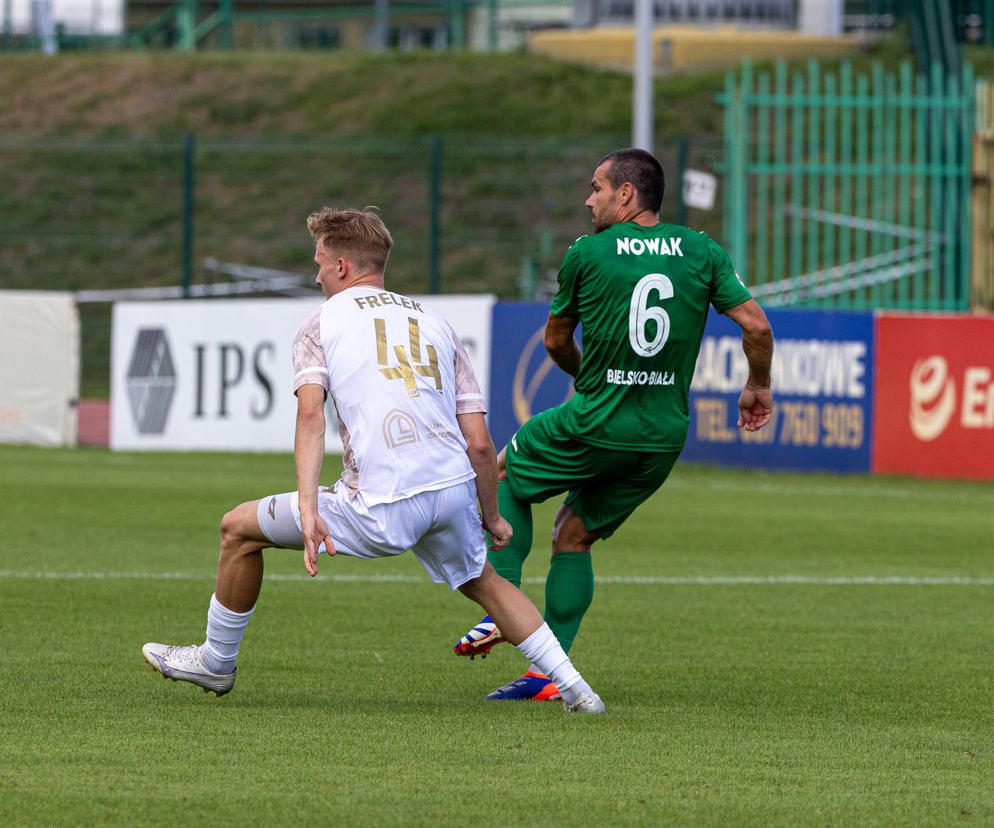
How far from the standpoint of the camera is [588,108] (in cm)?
3534

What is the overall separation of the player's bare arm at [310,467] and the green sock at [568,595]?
121 cm

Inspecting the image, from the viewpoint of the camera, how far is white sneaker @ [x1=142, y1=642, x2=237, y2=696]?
21.8ft

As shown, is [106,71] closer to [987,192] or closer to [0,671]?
[987,192]

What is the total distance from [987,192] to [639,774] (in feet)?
57.9

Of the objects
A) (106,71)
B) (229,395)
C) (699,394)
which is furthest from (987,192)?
(106,71)

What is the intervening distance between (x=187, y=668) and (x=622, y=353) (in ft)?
5.97

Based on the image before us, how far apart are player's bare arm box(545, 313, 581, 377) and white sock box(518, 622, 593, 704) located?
1.07m

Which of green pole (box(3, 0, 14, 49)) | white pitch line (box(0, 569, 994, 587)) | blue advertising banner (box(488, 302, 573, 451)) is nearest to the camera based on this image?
white pitch line (box(0, 569, 994, 587))

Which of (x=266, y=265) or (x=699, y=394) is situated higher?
(x=266, y=265)

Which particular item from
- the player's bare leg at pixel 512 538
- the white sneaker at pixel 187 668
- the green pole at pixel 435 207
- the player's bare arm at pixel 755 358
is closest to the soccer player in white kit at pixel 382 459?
the white sneaker at pixel 187 668

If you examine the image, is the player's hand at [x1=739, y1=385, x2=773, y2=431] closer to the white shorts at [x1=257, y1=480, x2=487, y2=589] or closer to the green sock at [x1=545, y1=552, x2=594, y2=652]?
the green sock at [x1=545, y1=552, x2=594, y2=652]

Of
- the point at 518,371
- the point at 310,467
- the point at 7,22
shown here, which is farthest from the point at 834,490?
the point at 7,22

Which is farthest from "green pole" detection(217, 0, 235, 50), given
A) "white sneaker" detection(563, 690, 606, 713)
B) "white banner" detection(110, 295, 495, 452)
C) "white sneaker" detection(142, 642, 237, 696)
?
"white sneaker" detection(563, 690, 606, 713)

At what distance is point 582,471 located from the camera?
705 cm
